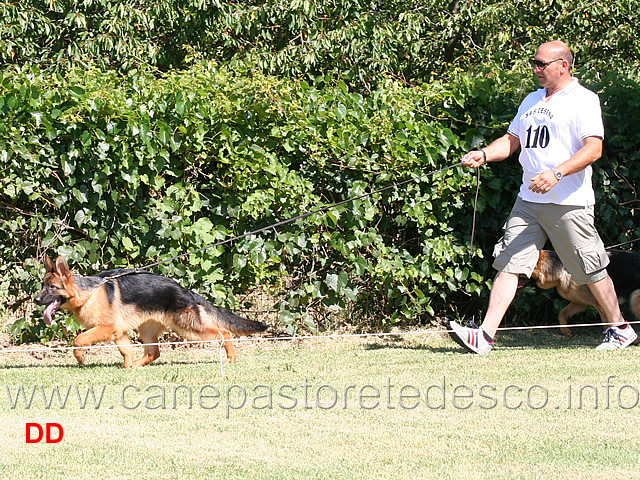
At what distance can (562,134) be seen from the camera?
6.69 m

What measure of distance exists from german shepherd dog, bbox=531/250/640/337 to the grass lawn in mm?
A: 543

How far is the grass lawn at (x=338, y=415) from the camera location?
4066 millimetres

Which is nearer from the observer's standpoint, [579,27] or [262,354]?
[262,354]

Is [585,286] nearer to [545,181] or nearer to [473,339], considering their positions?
[473,339]

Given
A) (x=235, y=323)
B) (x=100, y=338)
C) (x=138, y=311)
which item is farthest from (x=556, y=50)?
(x=100, y=338)

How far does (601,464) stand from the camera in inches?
158

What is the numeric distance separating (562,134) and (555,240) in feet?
2.77

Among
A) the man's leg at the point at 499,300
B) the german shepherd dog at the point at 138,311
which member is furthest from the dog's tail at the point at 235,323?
the man's leg at the point at 499,300

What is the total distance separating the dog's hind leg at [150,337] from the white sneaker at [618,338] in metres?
3.64

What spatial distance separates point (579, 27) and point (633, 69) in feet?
5.60

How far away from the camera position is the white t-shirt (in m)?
6.61

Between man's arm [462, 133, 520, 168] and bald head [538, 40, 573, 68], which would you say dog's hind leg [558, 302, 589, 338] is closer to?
man's arm [462, 133, 520, 168]

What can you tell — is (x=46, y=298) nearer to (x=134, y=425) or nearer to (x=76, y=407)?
(x=76, y=407)

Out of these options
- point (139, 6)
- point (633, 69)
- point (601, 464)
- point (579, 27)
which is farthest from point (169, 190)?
point (579, 27)
